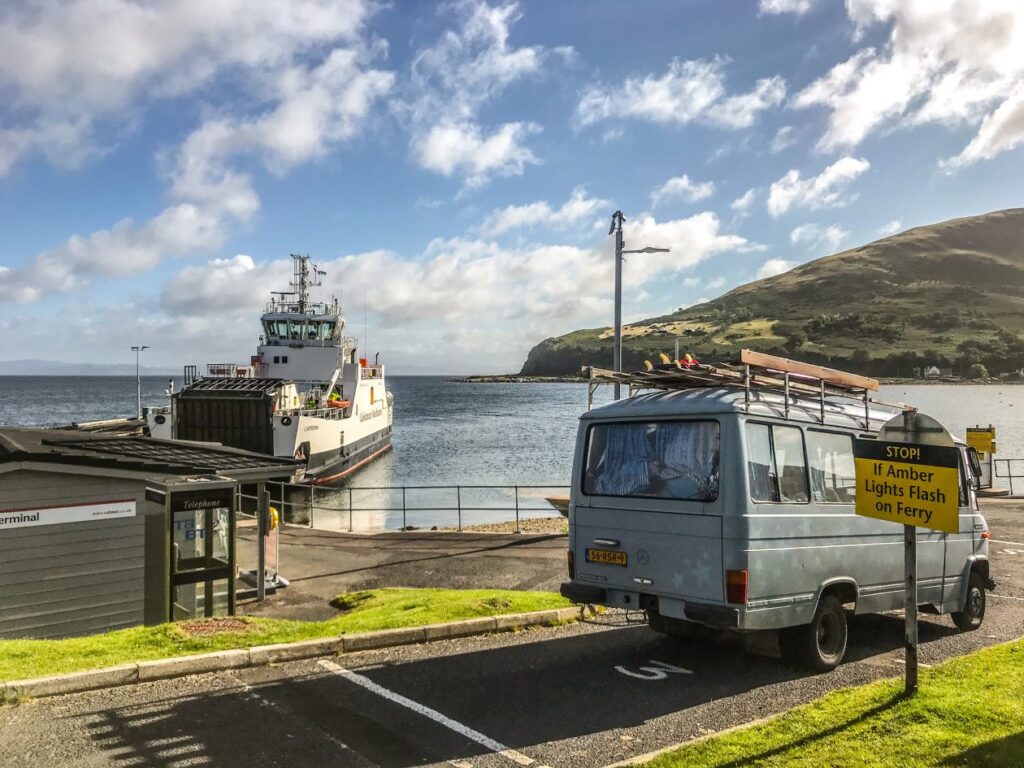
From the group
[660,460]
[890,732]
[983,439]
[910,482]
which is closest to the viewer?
[890,732]

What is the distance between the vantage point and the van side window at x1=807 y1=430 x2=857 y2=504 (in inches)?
309

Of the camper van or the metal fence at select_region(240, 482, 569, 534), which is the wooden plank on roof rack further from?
the metal fence at select_region(240, 482, 569, 534)

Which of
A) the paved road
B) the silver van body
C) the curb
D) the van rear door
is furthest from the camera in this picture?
the van rear door

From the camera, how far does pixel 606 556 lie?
25.8ft

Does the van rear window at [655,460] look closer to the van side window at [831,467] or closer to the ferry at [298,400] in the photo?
the van side window at [831,467]

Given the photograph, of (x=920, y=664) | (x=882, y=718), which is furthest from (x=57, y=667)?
(x=920, y=664)

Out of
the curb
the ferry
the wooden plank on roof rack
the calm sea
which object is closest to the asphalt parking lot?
the curb

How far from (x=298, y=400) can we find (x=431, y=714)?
41874mm

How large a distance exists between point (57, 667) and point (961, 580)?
420 inches

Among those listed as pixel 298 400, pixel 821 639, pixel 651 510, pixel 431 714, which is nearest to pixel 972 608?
pixel 821 639

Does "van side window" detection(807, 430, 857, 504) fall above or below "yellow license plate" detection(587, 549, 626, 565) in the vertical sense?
above

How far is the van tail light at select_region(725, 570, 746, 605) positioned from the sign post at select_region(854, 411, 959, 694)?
1209mm

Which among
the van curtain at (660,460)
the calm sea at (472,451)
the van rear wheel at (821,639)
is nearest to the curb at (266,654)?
the van curtain at (660,460)

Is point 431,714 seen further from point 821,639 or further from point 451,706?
point 821,639
